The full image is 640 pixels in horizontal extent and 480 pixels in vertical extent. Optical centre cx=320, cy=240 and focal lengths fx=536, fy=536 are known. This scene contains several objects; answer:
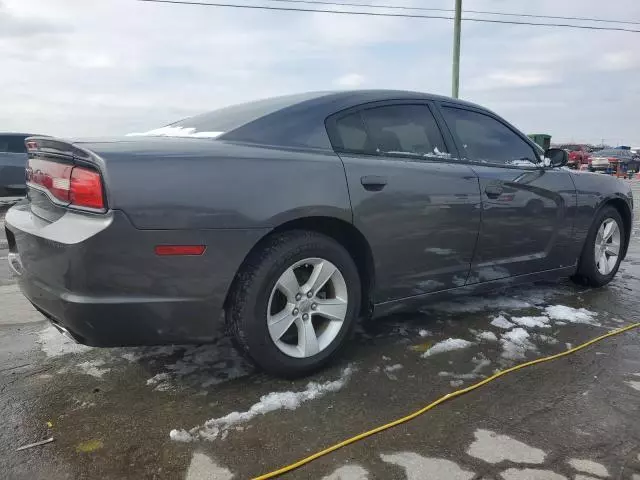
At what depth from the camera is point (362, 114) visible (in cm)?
308

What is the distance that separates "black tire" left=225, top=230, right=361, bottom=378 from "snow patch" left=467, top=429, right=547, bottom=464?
Result: 0.91m

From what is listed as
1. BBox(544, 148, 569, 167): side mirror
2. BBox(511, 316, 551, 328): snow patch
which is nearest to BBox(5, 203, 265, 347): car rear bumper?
BBox(511, 316, 551, 328): snow patch

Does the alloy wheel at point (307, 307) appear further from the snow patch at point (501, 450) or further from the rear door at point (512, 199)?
the rear door at point (512, 199)

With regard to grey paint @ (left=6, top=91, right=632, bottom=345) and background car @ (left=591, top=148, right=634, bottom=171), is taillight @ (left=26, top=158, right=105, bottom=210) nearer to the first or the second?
grey paint @ (left=6, top=91, right=632, bottom=345)

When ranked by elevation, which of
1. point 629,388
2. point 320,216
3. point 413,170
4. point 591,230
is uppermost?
point 413,170

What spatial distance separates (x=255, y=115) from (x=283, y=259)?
34.1 inches

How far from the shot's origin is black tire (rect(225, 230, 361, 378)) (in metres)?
2.50

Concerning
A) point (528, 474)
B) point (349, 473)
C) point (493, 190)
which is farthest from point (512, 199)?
point (349, 473)

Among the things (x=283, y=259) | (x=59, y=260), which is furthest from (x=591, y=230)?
(x=59, y=260)

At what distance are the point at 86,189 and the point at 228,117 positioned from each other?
108 centimetres

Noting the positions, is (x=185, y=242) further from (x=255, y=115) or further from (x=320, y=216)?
(x=255, y=115)

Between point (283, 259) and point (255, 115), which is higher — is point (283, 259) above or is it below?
below

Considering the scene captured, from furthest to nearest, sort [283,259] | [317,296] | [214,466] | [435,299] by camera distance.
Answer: [435,299] → [317,296] → [283,259] → [214,466]

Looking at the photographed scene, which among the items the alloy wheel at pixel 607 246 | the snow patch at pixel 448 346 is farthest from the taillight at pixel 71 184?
the alloy wheel at pixel 607 246
